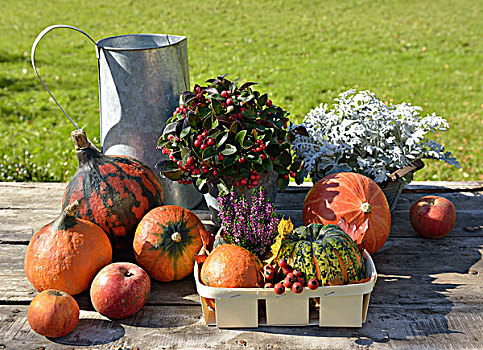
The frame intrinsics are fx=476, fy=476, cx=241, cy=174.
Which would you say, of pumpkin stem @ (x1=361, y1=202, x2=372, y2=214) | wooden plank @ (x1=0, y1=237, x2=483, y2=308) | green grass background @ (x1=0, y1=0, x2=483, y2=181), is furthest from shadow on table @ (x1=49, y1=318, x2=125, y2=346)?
green grass background @ (x1=0, y1=0, x2=483, y2=181)

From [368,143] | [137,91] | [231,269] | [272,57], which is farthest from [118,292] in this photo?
[272,57]

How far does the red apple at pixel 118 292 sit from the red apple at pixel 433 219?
125 cm

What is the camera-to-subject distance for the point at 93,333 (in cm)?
161

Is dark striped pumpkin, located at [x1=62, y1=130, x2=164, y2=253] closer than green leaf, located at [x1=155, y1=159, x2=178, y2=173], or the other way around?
dark striped pumpkin, located at [x1=62, y1=130, x2=164, y2=253]

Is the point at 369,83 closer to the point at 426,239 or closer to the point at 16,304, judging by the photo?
the point at 426,239

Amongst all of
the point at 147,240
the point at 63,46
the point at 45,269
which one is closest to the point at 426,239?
the point at 147,240

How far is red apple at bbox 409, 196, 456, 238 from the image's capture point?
6.99 feet

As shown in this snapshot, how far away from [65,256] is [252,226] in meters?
0.69

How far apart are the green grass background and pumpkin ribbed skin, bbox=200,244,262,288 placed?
2.64 m

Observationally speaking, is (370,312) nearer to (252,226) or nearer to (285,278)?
(285,278)

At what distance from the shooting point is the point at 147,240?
1851mm

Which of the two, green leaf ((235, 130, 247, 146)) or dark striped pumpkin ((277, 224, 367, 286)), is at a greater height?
green leaf ((235, 130, 247, 146))

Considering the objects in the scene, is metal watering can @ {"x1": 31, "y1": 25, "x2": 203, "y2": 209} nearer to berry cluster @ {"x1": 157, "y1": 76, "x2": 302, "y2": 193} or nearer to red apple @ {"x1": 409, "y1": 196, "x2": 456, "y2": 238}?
berry cluster @ {"x1": 157, "y1": 76, "x2": 302, "y2": 193}

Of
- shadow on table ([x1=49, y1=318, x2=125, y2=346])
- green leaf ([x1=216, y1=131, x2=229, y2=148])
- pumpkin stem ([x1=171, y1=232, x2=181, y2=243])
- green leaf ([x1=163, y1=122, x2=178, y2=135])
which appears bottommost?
shadow on table ([x1=49, y1=318, x2=125, y2=346])
